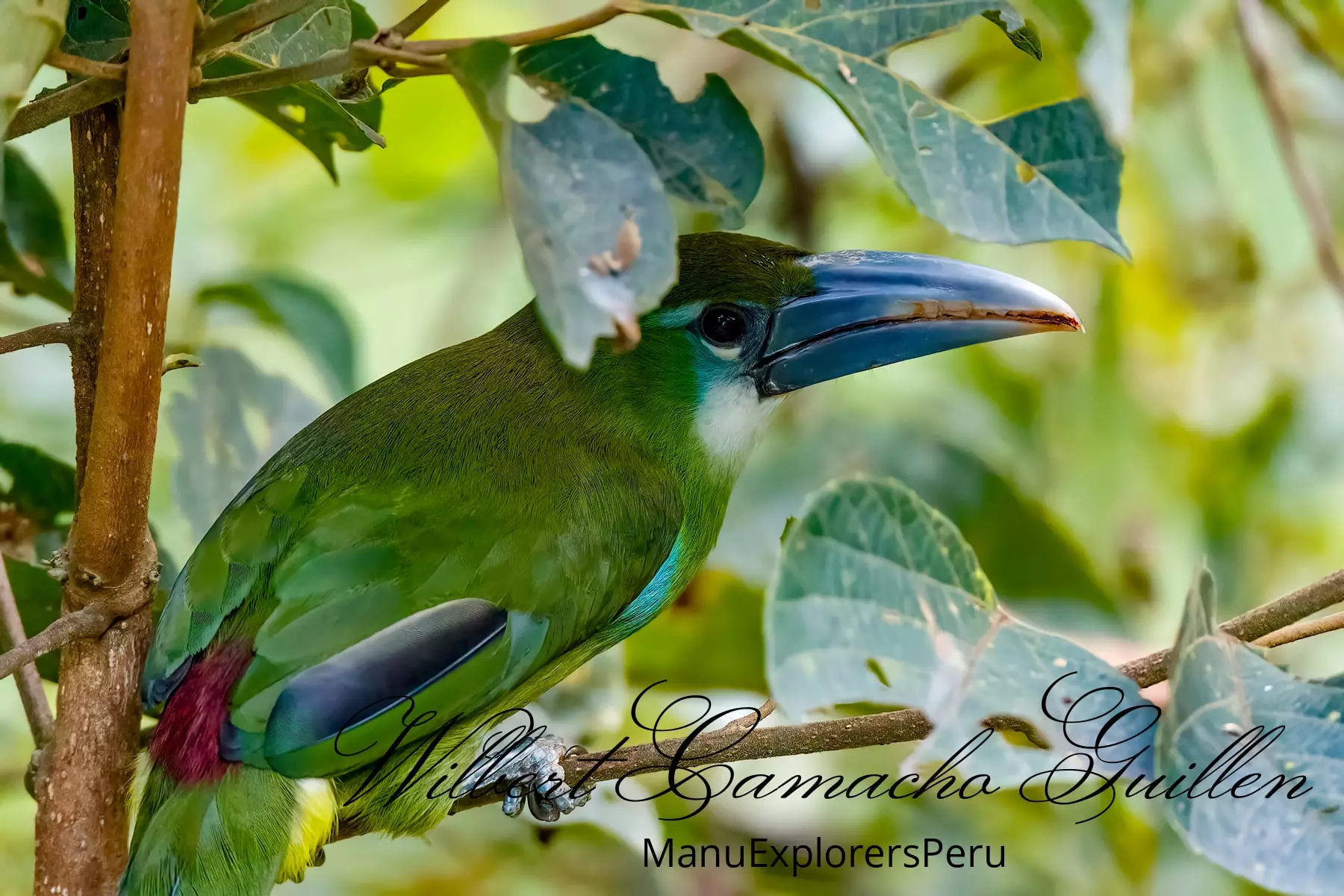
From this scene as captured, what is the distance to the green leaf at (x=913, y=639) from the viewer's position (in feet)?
3.60

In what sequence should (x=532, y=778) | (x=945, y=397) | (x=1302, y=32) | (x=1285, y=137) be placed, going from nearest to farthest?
(x=532, y=778) < (x=1302, y=32) < (x=1285, y=137) < (x=945, y=397)

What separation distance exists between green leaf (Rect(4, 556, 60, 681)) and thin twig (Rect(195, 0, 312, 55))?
0.79m

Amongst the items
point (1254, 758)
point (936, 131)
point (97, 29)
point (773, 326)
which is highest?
point (97, 29)

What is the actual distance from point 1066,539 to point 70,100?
1.69 m

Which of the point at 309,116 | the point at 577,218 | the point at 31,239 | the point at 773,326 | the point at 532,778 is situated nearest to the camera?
the point at 577,218

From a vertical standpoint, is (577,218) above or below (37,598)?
above

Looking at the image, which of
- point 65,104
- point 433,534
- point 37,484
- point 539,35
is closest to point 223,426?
point 37,484

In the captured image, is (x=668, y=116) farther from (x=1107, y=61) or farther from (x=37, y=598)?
(x=37, y=598)

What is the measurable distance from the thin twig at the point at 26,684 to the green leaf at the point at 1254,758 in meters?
1.10

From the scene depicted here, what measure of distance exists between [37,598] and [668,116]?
3.30 feet

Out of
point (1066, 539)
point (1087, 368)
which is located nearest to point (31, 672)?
point (1066, 539)

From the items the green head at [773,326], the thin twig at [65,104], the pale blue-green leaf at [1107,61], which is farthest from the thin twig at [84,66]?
the green head at [773,326]

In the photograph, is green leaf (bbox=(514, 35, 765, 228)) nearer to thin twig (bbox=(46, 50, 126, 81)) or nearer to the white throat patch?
thin twig (bbox=(46, 50, 126, 81))

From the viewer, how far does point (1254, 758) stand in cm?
119
